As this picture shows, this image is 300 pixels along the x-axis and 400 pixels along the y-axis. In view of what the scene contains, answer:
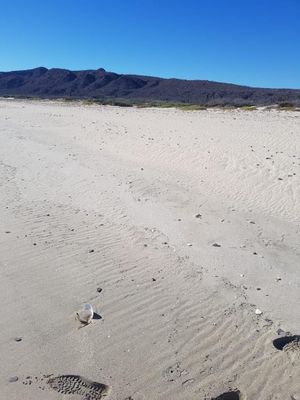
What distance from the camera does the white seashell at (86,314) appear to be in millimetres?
4590

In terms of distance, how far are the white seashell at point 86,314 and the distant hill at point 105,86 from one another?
3026 inches

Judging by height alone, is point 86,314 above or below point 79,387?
above

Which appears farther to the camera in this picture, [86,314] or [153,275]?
[153,275]

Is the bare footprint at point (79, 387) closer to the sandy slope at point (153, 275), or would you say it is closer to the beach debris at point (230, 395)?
the sandy slope at point (153, 275)

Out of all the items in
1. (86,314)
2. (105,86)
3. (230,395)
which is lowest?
(230,395)

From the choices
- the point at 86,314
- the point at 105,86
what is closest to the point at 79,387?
the point at 86,314

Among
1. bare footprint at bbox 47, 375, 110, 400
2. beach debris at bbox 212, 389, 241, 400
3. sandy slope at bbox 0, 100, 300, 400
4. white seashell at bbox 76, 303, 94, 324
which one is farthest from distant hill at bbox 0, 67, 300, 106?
bare footprint at bbox 47, 375, 110, 400

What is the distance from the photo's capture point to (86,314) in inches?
183

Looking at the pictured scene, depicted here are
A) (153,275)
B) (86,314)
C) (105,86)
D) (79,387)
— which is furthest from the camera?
(105,86)

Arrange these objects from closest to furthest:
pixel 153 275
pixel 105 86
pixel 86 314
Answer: pixel 86 314
pixel 153 275
pixel 105 86

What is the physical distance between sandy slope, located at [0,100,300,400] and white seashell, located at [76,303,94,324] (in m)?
0.08

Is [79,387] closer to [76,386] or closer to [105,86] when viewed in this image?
[76,386]

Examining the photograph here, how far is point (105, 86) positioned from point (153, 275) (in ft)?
388

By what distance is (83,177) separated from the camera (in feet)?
35.8
